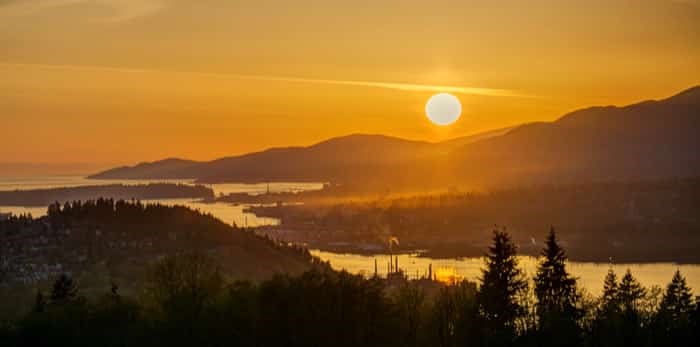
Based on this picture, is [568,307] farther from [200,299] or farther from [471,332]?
[200,299]

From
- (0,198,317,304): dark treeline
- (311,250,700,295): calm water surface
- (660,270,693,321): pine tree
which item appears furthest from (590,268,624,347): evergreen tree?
(0,198,317,304): dark treeline

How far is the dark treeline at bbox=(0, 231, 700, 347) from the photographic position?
4712 cm

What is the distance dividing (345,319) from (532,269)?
110106 mm

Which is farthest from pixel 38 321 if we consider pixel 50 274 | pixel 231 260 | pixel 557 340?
pixel 231 260

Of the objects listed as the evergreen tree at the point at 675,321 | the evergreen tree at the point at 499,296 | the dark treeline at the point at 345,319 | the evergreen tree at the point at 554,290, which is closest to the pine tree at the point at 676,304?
the evergreen tree at the point at 675,321

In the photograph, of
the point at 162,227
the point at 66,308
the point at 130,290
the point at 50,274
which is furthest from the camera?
the point at 162,227

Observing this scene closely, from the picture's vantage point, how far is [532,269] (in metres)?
153

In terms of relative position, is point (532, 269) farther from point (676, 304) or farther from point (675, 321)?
point (675, 321)

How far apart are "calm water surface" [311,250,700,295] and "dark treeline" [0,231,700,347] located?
78.3 m

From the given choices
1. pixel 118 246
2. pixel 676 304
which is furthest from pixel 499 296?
pixel 118 246

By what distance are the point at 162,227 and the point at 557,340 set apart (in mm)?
139519

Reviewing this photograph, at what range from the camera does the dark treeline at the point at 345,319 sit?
47125mm

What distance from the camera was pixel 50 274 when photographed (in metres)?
141

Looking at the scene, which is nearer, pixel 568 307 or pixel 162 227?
pixel 568 307
